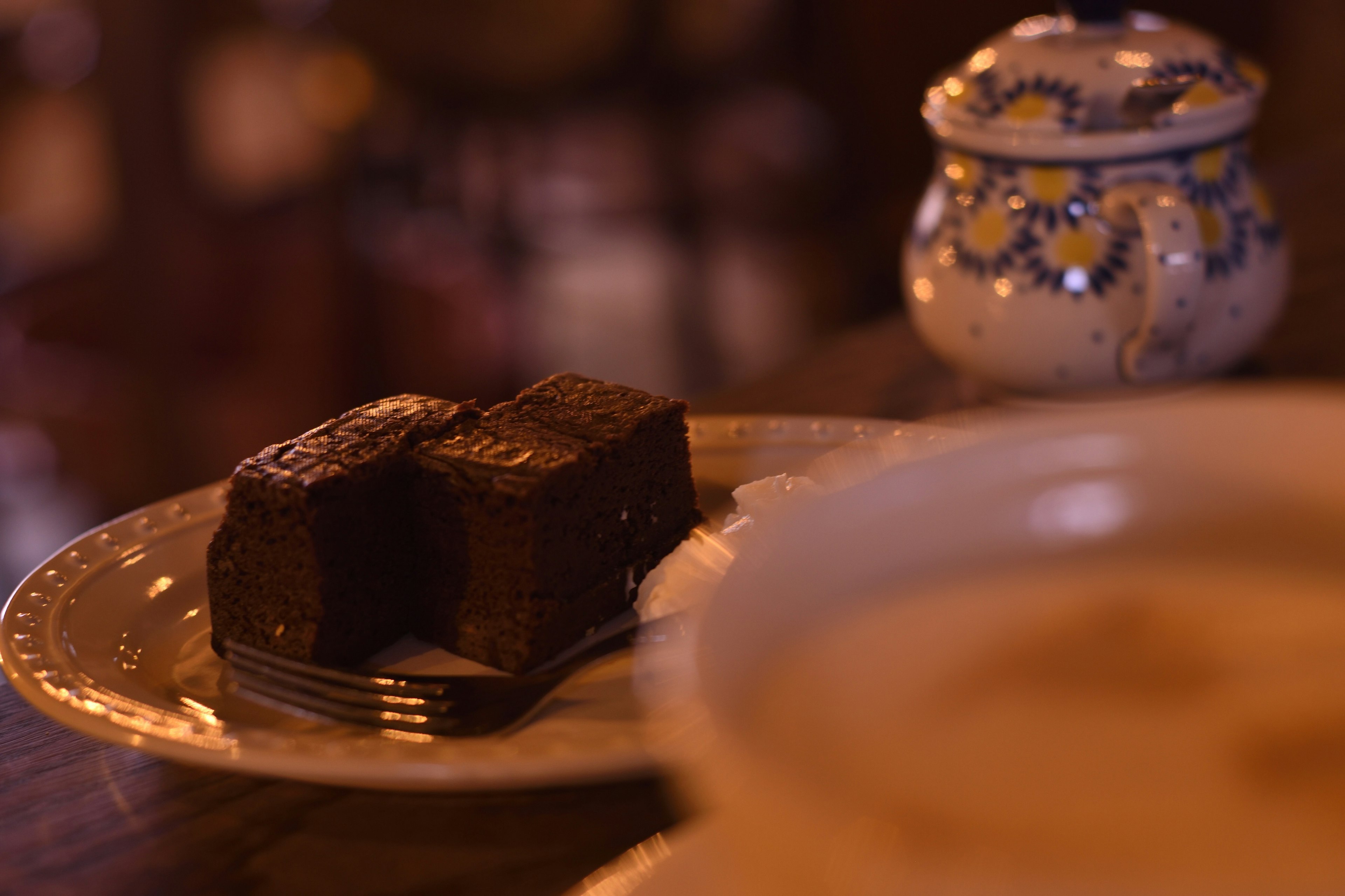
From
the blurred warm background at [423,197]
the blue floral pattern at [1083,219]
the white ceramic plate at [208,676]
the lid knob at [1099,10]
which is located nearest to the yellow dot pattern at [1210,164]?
the blue floral pattern at [1083,219]

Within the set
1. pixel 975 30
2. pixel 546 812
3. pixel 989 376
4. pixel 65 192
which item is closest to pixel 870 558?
pixel 546 812

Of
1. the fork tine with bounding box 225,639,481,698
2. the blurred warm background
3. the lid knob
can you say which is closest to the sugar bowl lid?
the lid knob

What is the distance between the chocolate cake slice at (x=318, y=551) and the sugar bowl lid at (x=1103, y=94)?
40cm

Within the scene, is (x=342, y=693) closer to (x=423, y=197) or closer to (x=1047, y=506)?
(x=1047, y=506)

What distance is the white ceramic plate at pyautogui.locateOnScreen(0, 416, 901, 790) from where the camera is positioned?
15.4 inches

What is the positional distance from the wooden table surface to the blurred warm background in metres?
1.74

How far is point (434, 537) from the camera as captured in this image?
589 mm

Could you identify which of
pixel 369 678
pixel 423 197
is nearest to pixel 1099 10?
pixel 369 678

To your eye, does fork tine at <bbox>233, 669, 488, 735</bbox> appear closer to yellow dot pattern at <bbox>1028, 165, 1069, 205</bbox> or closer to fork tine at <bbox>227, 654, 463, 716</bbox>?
fork tine at <bbox>227, 654, 463, 716</bbox>

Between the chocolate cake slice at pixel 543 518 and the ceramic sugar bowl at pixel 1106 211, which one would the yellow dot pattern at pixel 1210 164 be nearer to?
the ceramic sugar bowl at pixel 1106 211

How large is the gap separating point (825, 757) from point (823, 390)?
703 mm

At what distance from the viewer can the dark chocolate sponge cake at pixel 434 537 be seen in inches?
21.6

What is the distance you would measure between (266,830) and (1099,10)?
661 millimetres

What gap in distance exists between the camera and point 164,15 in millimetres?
2008
